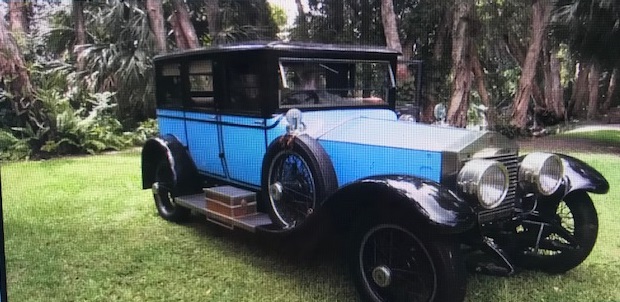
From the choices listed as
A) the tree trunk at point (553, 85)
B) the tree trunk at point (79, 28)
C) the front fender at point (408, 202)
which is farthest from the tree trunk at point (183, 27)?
the tree trunk at point (553, 85)

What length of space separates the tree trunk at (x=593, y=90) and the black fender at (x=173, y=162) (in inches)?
58.5

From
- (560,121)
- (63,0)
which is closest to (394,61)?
(560,121)

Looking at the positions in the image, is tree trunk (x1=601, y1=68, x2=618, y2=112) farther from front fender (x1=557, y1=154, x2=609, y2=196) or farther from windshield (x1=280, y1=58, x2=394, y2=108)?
windshield (x1=280, y1=58, x2=394, y2=108)

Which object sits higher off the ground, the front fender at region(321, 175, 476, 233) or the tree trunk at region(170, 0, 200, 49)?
the tree trunk at region(170, 0, 200, 49)

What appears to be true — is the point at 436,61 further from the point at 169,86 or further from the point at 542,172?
the point at 169,86

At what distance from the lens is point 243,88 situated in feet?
5.84

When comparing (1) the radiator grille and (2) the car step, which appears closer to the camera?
(1) the radiator grille

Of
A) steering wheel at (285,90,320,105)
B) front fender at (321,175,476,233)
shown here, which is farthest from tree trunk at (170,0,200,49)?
front fender at (321,175,476,233)

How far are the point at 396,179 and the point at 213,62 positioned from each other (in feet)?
2.97

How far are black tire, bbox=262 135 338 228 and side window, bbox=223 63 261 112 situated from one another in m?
0.20

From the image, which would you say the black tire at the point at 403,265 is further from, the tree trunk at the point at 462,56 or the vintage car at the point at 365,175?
the tree trunk at the point at 462,56

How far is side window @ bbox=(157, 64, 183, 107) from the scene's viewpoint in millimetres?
1976

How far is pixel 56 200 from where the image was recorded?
1.77 meters

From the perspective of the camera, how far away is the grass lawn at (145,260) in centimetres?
146
